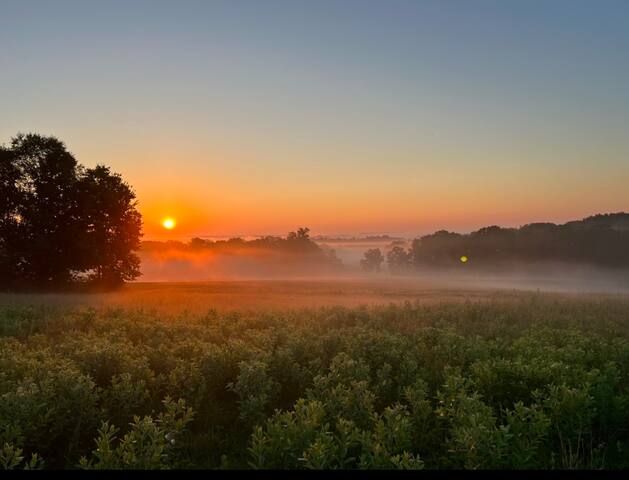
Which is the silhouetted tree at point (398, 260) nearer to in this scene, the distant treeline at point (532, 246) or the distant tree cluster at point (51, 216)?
the distant treeline at point (532, 246)

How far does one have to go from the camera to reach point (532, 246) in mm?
111062

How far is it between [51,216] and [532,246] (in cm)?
10231

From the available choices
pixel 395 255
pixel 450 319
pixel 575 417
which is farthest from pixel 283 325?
pixel 395 255

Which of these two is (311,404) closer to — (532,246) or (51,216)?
(51,216)

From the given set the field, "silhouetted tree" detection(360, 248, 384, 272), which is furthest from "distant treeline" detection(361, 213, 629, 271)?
the field

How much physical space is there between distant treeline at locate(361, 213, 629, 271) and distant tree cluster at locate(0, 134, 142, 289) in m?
96.5

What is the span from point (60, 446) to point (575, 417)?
7.64 meters

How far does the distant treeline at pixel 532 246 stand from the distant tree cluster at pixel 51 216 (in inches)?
3800

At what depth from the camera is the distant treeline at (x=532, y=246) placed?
3952 inches

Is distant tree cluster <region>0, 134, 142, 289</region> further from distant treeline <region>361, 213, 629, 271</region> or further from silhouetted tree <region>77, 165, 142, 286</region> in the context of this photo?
distant treeline <region>361, 213, 629, 271</region>

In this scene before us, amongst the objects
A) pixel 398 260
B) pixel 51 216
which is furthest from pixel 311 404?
pixel 398 260

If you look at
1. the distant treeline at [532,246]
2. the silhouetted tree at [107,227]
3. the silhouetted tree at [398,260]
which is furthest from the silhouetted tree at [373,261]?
the silhouetted tree at [107,227]

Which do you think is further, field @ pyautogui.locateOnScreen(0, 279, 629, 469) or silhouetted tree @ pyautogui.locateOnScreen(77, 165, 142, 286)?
A: silhouetted tree @ pyautogui.locateOnScreen(77, 165, 142, 286)

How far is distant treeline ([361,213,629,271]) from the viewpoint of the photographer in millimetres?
100375
